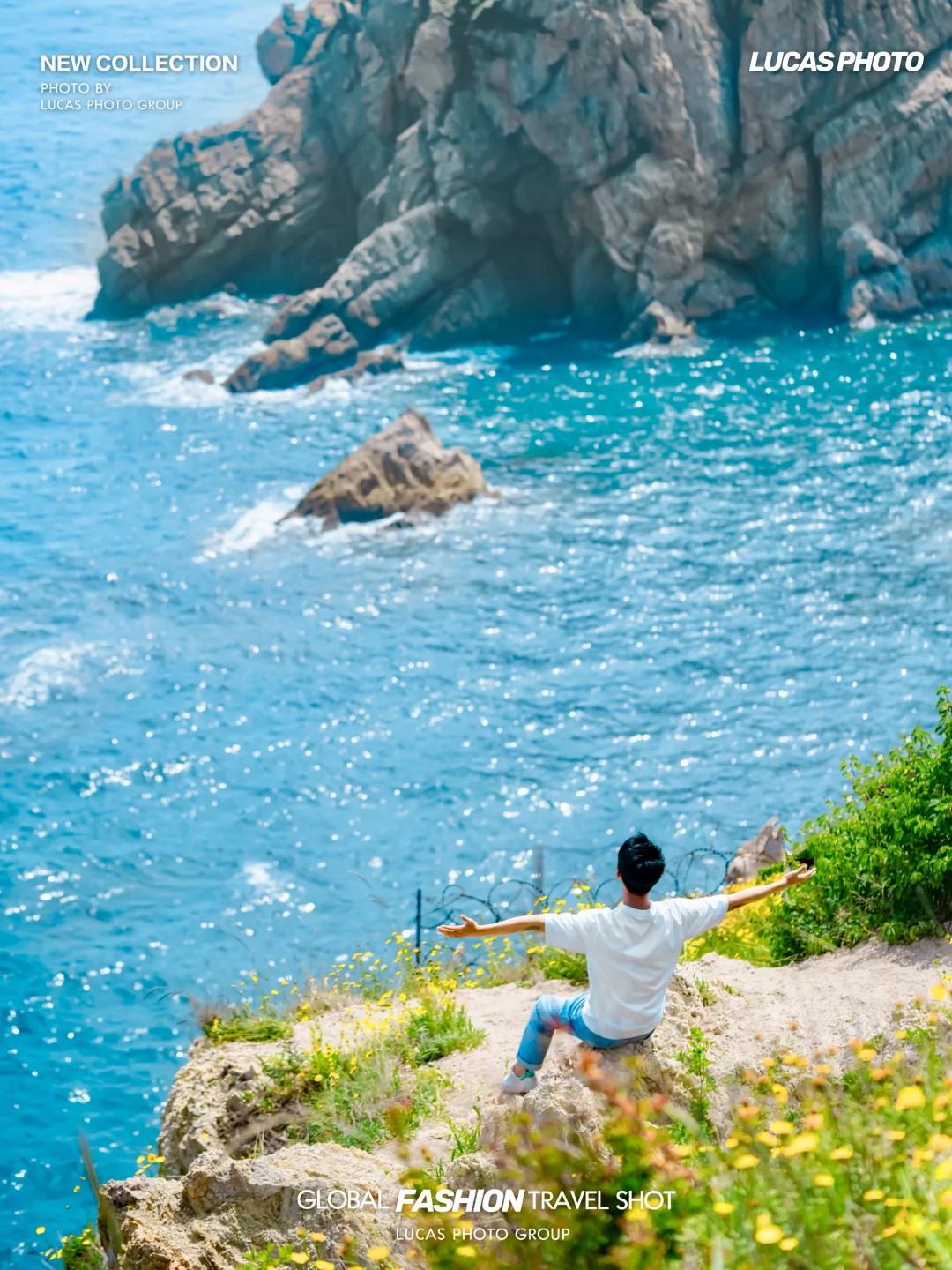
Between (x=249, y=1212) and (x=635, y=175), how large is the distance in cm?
4320

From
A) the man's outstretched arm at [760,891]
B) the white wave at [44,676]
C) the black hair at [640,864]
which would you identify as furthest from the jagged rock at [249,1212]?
the white wave at [44,676]

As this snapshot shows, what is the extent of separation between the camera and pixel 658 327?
45.1 meters

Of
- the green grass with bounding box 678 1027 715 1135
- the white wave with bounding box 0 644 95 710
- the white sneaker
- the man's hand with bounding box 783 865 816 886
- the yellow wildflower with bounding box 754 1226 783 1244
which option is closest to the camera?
the yellow wildflower with bounding box 754 1226 783 1244

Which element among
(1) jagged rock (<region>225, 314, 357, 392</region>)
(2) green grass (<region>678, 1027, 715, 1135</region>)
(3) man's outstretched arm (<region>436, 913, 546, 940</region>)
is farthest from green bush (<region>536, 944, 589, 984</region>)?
(1) jagged rock (<region>225, 314, 357, 392</region>)

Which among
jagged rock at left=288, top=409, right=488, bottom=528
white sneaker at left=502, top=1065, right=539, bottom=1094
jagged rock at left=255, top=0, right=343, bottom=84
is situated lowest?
jagged rock at left=288, top=409, right=488, bottom=528

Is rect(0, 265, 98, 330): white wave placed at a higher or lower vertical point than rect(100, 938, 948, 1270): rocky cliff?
lower

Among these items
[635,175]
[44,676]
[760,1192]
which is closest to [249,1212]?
[760,1192]

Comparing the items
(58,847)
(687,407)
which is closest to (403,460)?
(687,407)

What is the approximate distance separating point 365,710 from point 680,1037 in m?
19.6

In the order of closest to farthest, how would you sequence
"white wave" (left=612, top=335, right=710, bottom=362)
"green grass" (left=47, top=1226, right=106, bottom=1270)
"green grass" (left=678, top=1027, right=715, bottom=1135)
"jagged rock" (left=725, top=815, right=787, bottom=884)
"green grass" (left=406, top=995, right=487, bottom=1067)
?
"green grass" (left=678, top=1027, right=715, bottom=1135) < "green grass" (left=47, top=1226, right=106, bottom=1270) < "green grass" (left=406, top=995, right=487, bottom=1067) < "jagged rock" (left=725, top=815, right=787, bottom=884) < "white wave" (left=612, top=335, right=710, bottom=362)

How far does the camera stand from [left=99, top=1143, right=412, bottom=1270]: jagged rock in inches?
295

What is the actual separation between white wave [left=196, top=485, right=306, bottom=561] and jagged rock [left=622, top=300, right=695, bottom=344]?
14.6m

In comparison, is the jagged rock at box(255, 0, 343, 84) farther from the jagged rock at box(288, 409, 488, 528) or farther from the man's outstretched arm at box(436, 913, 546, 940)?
the man's outstretched arm at box(436, 913, 546, 940)

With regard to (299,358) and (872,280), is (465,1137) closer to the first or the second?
(299,358)
